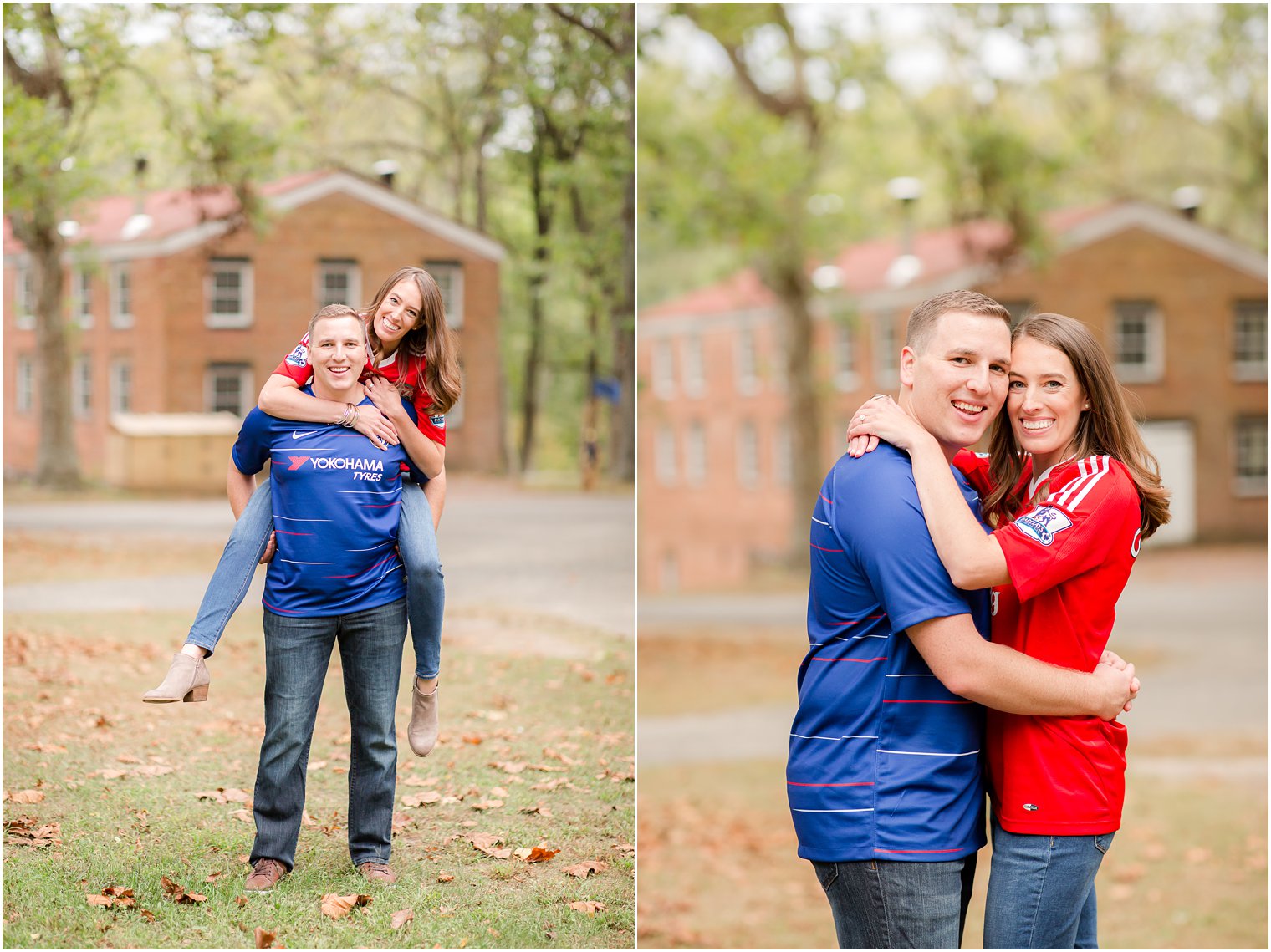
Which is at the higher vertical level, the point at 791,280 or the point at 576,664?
the point at 791,280

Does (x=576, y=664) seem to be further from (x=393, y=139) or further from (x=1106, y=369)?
(x=1106, y=369)

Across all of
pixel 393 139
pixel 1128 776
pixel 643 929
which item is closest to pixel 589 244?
pixel 393 139

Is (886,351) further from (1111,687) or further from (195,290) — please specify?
(1111,687)

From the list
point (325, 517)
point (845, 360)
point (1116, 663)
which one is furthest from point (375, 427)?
point (845, 360)

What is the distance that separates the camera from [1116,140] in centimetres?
1451

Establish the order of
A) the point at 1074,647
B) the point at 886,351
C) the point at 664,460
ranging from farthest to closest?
the point at 664,460 → the point at 886,351 → the point at 1074,647

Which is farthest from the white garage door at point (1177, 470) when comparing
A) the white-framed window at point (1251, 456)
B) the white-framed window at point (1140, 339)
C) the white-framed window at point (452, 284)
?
the white-framed window at point (452, 284)

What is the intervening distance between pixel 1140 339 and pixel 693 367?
23.7 feet

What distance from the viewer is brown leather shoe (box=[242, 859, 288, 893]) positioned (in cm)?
364

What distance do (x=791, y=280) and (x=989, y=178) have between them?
2.98 m

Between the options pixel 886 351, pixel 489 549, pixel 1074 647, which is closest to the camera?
pixel 1074 647

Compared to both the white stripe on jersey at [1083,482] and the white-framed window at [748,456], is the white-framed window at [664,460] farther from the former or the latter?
the white stripe on jersey at [1083,482]

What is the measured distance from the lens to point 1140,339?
16.1 m

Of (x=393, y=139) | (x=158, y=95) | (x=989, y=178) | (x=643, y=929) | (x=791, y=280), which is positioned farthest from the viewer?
(x=791, y=280)
